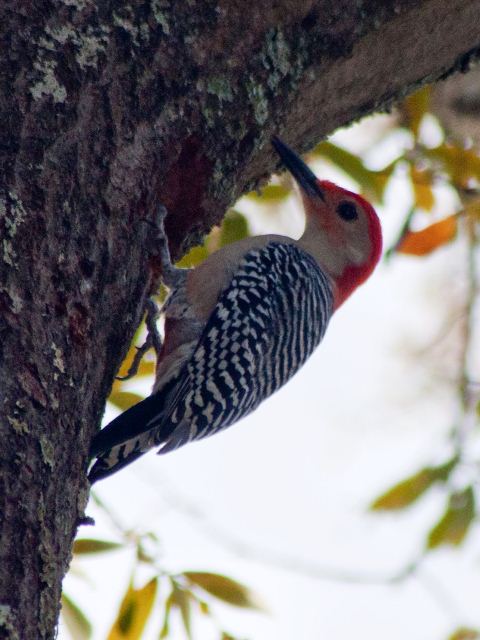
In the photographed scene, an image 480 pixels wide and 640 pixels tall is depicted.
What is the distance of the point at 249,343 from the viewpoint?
4062 millimetres

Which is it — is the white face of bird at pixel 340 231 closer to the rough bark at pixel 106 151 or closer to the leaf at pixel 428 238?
the leaf at pixel 428 238

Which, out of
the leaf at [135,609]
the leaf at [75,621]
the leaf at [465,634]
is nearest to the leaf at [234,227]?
the leaf at [135,609]

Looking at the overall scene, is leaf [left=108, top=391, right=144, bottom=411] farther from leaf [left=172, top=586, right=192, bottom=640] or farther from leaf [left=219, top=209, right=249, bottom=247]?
leaf [left=219, top=209, right=249, bottom=247]

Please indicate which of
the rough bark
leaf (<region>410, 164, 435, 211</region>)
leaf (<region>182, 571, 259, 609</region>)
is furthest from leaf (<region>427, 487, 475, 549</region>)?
the rough bark

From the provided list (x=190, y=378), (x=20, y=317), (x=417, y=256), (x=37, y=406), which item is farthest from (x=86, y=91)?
(x=417, y=256)

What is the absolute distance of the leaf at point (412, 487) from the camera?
521 cm

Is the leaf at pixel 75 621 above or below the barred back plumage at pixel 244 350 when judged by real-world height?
below

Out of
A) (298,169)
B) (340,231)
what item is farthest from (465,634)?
(298,169)

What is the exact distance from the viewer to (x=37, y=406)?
8.24 feet

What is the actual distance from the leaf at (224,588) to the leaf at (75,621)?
16.3 inches

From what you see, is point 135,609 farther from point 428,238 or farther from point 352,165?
point 428,238

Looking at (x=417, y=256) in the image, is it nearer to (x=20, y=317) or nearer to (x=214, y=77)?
(x=214, y=77)

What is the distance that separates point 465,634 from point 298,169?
2829mm

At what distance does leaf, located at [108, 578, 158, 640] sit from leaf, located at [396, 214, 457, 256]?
92.0 inches
